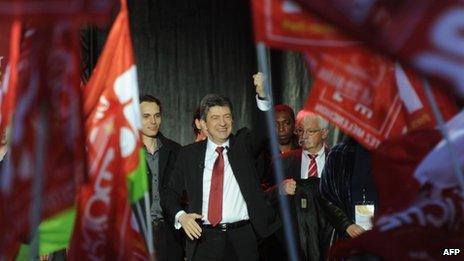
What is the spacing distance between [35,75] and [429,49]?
68.1 inches

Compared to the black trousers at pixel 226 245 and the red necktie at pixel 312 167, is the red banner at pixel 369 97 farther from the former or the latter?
the red necktie at pixel 312 167

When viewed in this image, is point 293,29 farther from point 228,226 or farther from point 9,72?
point 228,226

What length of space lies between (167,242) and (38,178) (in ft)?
8.78

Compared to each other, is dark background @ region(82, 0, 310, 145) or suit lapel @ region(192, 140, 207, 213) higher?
dark background @ region(82, 0, 310, 145)

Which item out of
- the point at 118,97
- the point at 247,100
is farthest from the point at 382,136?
the point at 247,100

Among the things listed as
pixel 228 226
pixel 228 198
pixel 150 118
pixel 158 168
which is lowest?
pixel 228 226

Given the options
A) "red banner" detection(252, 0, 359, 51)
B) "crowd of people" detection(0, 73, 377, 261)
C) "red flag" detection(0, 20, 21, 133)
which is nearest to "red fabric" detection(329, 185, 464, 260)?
"red banner" detection(252, 0, 359, 51)

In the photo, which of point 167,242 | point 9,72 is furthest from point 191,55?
point 9,72

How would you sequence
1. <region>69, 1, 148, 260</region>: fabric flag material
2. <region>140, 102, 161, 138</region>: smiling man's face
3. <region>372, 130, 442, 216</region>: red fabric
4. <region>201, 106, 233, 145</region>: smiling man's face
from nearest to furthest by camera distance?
<region>372, 130, 442, 216</region>: red fabric, <region>69, 1, 148, 260</region>: fabric flag material, <region>201, 106, 233, 145</region>: smiling man's face, <region>140, 102, 161, 138</region>: smiling man's face

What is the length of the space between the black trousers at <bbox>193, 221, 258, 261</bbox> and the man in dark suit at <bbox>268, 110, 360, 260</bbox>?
0.38 metres

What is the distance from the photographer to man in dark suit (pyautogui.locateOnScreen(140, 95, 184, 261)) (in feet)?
22.4

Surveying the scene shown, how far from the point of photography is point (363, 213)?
19.1 ft

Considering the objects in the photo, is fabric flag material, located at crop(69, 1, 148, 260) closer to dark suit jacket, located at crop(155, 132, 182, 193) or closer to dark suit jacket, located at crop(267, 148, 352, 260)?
dark suit jacket, located at crop(267, 148, 352, 260)

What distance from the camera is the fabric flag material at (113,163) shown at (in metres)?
4.63
